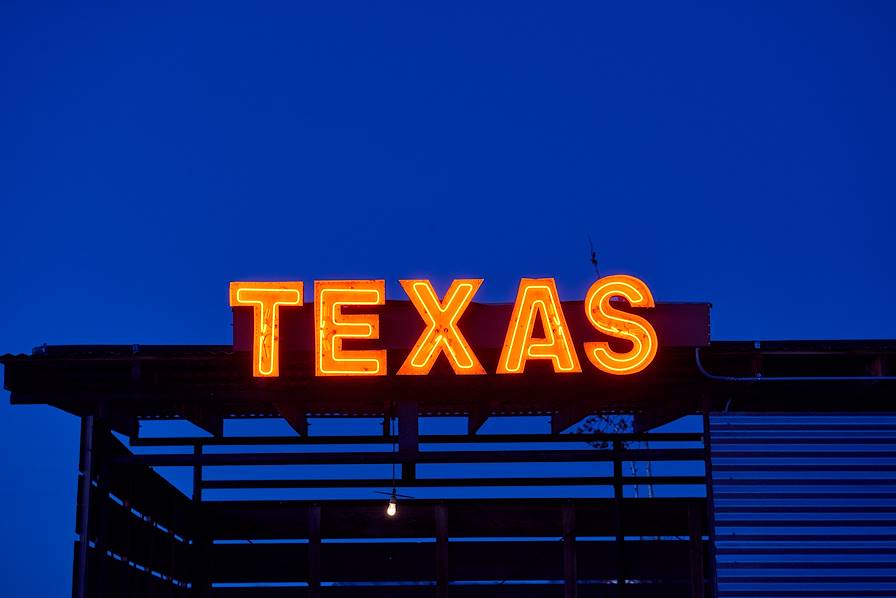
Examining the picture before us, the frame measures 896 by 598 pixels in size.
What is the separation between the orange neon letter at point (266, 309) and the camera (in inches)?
589

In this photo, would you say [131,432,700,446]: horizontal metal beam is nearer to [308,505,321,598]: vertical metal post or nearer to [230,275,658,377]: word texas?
[308,505,321,598]: vertical metal post

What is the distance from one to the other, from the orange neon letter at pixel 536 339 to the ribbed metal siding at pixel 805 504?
89.4 inches

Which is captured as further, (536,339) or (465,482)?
(465,482)

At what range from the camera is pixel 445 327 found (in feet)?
49.5

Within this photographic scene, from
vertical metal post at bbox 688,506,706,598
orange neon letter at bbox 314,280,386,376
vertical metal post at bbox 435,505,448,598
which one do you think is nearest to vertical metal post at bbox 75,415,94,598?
orange neon letter at bbox 314,280,386,376

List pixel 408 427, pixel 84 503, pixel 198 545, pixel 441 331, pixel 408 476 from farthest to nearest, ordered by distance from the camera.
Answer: pixel 198 545
pixel 408 476
pixel 408 427
pixel 441 331
pixel 84 503

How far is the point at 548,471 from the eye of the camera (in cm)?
4969

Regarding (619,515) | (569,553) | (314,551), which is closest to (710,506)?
(619,515)

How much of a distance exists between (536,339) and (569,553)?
7.53m

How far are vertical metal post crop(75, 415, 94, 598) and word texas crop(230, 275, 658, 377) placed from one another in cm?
219

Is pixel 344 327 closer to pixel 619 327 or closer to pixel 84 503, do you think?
pixel 619 327

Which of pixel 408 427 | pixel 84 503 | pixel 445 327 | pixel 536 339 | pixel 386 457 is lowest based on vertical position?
pixel 84 503

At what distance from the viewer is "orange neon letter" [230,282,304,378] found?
1495 cm

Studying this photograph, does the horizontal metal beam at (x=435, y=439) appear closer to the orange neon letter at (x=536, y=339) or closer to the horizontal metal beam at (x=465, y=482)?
the horizontal metal beam at (x=465, y=482)
